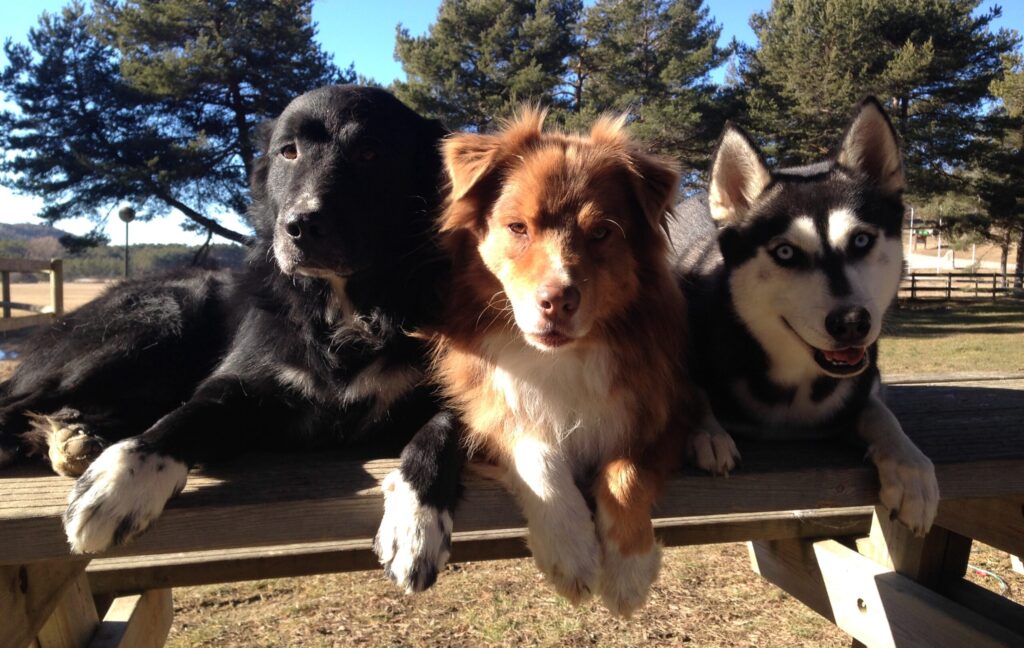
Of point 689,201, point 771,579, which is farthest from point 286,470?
point 689,201

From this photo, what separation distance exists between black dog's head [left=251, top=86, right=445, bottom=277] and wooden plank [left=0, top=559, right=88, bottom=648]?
110 centimetres

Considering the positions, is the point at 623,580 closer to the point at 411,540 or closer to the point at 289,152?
the point at 411,540

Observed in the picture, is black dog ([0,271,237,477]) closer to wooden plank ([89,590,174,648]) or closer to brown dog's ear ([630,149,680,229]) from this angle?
wooden plank ([89,590,174,648])

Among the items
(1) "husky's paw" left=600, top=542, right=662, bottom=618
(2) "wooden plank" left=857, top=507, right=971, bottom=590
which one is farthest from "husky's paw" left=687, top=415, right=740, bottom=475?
(2) "wooden plank" left=857, top=507, right=971, bottom=590

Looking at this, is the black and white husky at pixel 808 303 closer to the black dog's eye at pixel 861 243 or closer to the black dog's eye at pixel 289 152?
the black dog's eye at pixel 861 243

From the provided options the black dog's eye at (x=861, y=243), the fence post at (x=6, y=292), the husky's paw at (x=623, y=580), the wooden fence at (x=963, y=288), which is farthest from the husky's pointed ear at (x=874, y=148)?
the wooden fence at (x=963, y=288)

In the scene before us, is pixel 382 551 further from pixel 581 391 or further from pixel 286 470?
pixel 581 391

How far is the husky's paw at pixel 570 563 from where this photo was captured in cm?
172

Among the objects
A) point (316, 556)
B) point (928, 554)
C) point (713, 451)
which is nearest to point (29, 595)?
point (316, 556)

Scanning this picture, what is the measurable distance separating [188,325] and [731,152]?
74.4 inches

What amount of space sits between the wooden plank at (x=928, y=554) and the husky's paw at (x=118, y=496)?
2486 mm

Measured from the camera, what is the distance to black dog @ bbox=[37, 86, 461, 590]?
202 cm

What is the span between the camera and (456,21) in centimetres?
1728

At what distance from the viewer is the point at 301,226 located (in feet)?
6.56
